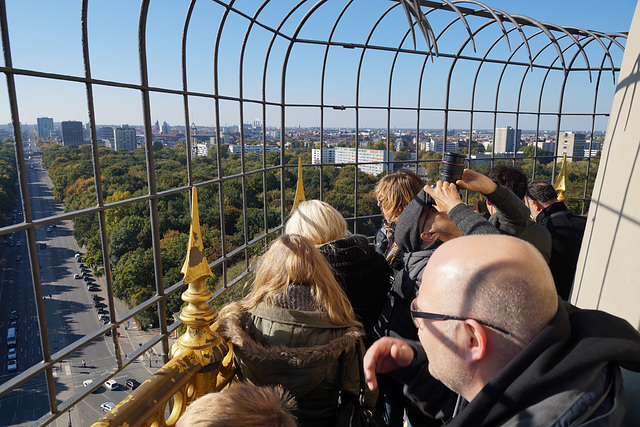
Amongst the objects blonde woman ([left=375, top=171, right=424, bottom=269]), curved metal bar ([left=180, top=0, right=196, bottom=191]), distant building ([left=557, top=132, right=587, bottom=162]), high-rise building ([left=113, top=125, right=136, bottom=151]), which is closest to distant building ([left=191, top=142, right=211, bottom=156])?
high-rise building ([left=113, top=125, right=136, bottom=151])

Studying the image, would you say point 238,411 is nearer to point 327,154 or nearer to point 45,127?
point 45,127

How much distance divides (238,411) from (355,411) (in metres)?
0.88

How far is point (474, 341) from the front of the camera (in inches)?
44.3

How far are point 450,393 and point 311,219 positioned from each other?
1218 millimetres

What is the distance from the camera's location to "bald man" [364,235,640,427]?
0.96 metres

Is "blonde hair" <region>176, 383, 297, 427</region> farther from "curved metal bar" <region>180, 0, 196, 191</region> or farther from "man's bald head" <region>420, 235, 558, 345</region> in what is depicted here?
"curved metal bar" <region>180, 0, 196, 191</region>

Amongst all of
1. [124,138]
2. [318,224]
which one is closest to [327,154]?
[124,138]

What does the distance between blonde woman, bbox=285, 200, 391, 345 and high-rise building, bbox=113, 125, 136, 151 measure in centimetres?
273

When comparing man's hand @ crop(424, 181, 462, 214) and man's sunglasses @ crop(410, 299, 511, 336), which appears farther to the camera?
man's hand @ crop(424, 181, 462, 214)

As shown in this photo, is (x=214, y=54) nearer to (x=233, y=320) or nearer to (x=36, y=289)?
(x=36, y=289)

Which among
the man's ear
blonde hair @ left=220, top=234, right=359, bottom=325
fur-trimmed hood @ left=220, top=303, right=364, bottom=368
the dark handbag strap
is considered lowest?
the dark handbag strap

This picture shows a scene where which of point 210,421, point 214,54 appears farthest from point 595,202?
point 214,54

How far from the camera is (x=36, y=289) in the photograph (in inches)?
92.0

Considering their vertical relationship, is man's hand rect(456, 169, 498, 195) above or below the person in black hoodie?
above
